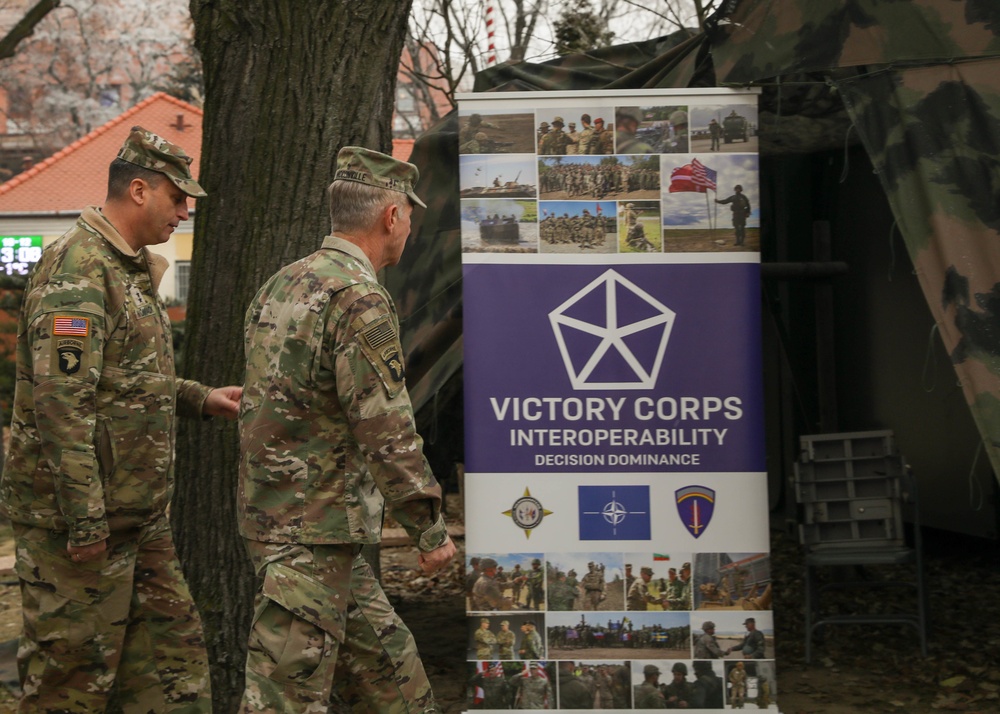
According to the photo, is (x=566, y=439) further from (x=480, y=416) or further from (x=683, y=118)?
(x=683, y=118)

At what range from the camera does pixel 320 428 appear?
3080 millimetres

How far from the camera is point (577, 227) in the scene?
13.6ft

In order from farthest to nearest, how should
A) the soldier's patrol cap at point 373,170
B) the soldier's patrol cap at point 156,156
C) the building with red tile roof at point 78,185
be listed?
the building with red tile roof at point 78,185 < the soldier's patrol cap at point 156,156 < the soldier's patrol cap at point 373,170

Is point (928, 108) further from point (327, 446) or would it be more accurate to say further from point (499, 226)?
point (327, 446)

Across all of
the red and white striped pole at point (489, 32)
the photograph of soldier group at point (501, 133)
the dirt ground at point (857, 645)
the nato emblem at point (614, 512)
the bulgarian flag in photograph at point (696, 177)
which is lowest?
the dirt ground at point (857, 645)

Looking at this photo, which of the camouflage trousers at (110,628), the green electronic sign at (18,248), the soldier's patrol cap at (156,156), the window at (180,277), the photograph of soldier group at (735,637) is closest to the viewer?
the camouflage trousers at (110,628)

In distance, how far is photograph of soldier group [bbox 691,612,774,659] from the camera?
4.03 meters

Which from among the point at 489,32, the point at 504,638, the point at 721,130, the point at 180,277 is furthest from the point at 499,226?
the point at 180,277

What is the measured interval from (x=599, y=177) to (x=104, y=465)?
6.49 feet

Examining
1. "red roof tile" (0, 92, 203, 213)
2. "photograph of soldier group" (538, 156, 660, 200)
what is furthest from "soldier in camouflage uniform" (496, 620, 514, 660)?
"red roof tile" (0, 92, 203, 213)

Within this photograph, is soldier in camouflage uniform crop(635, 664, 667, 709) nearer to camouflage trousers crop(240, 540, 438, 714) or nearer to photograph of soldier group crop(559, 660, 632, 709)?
photograph of soldier group crop(559, 660, 632, 709)

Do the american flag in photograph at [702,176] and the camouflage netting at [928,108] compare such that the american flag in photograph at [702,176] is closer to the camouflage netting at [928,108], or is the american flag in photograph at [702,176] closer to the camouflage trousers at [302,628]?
the camouflage netting at [928,108]

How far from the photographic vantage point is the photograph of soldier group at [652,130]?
13.5 ft

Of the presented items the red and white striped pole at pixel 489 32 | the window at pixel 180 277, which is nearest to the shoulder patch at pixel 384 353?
the red and white striped pole at pixel 489 32
